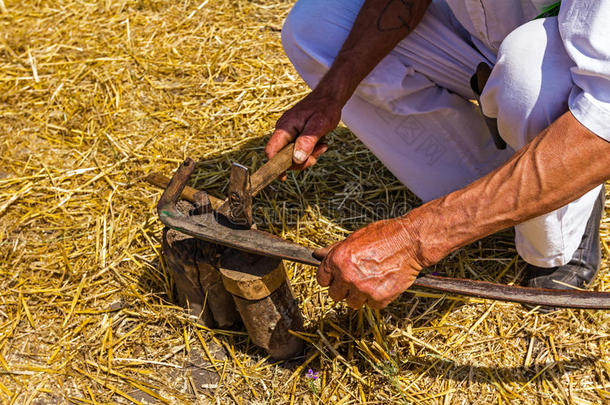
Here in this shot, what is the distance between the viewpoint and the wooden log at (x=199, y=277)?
2188 mm

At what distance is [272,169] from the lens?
210cm

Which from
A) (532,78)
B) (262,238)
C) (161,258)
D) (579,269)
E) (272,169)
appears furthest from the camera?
(161,258)

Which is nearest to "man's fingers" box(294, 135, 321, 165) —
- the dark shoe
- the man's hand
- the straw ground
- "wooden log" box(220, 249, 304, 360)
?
"wooden log" box(220, 249, 304, 360)

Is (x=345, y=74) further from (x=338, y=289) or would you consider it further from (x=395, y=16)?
(x=338, y=289)

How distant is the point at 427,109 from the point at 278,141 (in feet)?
2.45

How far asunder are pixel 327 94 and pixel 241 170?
64 centimetres

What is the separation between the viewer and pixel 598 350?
2.27 meters

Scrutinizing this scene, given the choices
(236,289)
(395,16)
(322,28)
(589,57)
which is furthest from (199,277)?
(589,57)

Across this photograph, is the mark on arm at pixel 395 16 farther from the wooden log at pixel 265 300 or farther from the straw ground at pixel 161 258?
the wooden log at pixel 265 300

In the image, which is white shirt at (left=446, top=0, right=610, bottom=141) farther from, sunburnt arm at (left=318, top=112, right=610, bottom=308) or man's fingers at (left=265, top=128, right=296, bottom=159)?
man's fingers at (left=265, top=128, right=296, bottom=159)

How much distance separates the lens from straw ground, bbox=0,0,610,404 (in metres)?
2.25

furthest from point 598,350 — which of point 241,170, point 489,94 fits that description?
point 241,170

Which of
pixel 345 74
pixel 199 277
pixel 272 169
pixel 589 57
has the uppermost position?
pixel 589 57

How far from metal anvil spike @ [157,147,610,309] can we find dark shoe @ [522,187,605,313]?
2.22 ft
